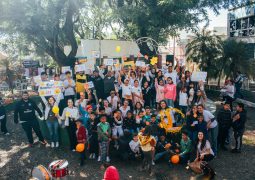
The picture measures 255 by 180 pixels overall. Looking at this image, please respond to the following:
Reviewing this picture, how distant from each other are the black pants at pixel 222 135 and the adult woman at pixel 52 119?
19.0 feet

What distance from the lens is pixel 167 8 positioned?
58.0ft

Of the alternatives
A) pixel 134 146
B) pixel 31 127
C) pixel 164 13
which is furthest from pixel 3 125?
pixel 164 13

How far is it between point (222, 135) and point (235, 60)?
35.3 ft

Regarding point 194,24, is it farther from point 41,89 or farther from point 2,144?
point 2,144

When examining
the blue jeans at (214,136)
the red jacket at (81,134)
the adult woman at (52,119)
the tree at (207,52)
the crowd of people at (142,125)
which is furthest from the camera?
the tree at (207,52)

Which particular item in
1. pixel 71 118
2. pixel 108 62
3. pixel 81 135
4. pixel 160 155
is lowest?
pixel 160 155

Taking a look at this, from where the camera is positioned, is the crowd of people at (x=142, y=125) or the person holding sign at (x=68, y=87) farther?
the person holding sign at (x=68, y=87)

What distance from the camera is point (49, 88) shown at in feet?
34.1

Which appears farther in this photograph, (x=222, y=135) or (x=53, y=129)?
(x=53, y=129)

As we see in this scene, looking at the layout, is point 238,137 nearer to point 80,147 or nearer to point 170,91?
point 170,91

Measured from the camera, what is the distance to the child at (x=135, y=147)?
8.84m

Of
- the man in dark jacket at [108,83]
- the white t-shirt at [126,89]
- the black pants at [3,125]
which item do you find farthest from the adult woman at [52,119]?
the black pants at [3,125]

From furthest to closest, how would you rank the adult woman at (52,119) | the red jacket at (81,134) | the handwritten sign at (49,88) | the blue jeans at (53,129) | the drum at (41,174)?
the handwritten sign at (49,88) → the blue jeans at (53,129) → the adult woman at (52,119) → the red jacket at (81,134) → the drum at (41,174)

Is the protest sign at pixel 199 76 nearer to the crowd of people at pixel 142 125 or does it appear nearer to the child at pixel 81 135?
the crowd of people at pixel 142 125
